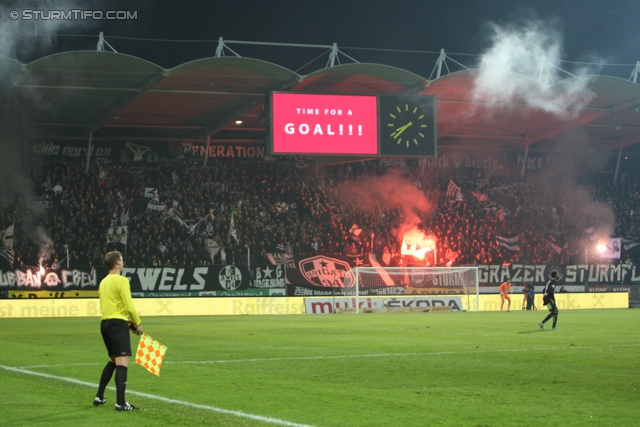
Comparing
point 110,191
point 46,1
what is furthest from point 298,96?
point 110,191

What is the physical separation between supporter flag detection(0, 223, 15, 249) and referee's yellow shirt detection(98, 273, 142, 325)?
33.4 m

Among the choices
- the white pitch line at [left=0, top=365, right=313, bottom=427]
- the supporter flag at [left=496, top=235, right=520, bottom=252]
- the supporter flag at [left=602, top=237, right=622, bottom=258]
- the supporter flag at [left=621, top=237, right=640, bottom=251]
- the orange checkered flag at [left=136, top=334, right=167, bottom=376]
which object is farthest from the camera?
the supporter flag at [left=621, top=237, right=640, bottom=251]

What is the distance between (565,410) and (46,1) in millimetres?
29262

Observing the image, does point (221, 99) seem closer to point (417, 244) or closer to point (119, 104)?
point (119, 104)

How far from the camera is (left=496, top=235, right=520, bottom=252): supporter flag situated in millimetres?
49219

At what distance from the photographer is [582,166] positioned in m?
56.5

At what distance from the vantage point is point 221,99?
4228cm

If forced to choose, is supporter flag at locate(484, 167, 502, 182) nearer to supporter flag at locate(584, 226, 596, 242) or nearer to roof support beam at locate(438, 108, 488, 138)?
roof support beam at locate(438, 108, 488, 138)

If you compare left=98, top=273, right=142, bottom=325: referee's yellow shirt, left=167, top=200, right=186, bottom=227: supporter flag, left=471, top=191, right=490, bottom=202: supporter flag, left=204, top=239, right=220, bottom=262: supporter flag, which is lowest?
left=98, top=273, right=142, bottom=325: referee's yellow shirt

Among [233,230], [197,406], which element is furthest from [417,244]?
[197,406]

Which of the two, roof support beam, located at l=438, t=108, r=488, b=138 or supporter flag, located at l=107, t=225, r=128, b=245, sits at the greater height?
roof support beam, located at l=438, t=108, r=488, b=138

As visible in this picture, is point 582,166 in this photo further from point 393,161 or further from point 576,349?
point 576,349

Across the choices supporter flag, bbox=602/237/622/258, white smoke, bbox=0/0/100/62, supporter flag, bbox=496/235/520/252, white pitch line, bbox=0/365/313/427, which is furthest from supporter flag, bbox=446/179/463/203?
white pitch line, bbox=0/365/313/427

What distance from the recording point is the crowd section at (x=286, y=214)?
41.6 m
